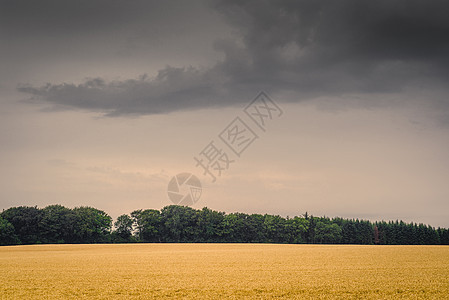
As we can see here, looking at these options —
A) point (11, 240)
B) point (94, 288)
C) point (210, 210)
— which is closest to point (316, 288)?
point (94, 288)

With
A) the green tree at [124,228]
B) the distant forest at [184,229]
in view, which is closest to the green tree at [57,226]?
the distant forest at [184,229]

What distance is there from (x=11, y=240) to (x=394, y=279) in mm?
99186

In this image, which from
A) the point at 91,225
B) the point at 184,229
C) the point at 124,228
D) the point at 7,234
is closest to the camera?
the point at 7,234

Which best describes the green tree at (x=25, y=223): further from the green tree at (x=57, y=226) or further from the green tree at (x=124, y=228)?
the green tree at (x=124, y=228)

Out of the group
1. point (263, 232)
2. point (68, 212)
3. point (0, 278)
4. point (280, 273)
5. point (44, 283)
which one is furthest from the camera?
point (263, 232)

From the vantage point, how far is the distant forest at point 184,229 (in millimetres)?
105688

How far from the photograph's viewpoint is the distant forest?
347 ft

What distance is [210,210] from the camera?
135250mm

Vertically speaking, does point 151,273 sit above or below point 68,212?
below

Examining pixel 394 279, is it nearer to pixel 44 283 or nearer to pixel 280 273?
pixel 280 273

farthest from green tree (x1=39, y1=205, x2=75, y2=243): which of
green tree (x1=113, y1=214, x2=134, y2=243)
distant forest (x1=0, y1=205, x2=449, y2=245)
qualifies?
green tree (x1=113, y1=214, x2=134, y2=243)

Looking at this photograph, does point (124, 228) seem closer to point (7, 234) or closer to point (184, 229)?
point (184, 229)

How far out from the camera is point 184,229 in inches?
5039

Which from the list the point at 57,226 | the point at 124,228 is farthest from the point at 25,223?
the point at 124,228
